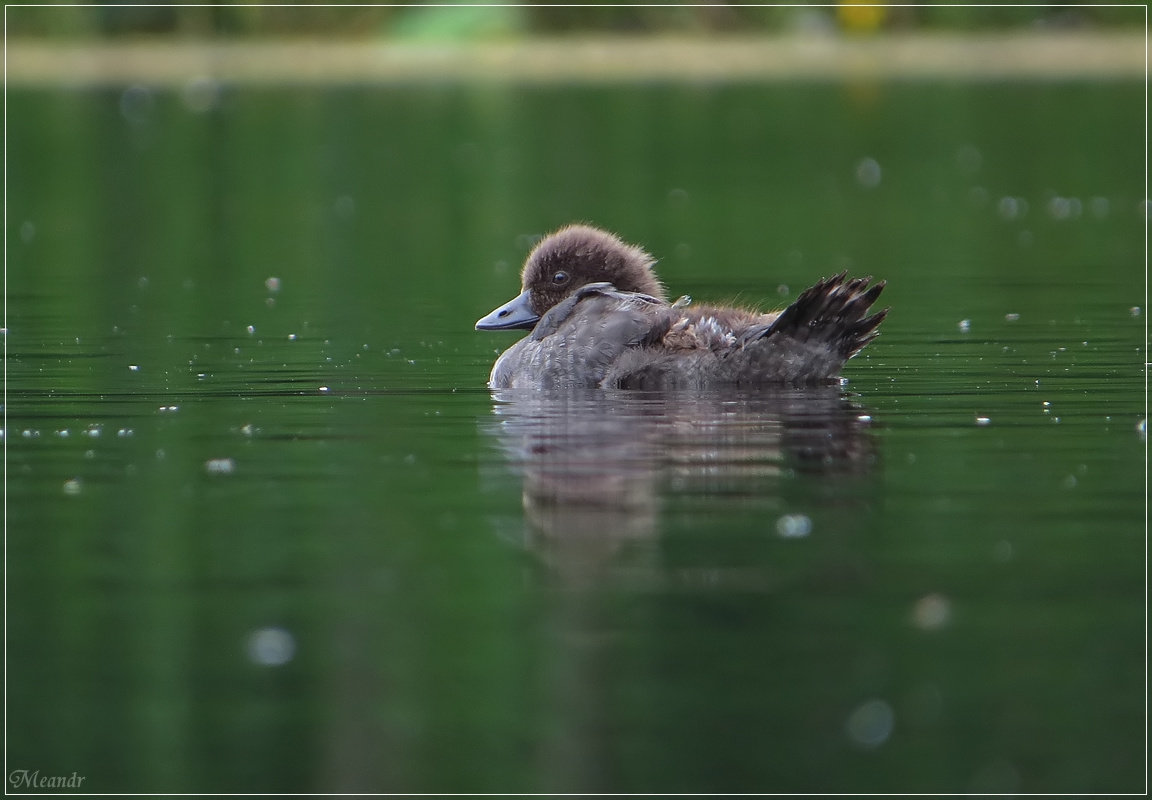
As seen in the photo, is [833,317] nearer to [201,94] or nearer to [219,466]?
[219,466]

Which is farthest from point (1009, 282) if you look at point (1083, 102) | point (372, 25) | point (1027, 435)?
point (372, 25)

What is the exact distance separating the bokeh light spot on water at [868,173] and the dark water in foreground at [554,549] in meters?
9.64

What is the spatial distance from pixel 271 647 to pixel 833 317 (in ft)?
14.8

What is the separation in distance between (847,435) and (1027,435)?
2.58 feet

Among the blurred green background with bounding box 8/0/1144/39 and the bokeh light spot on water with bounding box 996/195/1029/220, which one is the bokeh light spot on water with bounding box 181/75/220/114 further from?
the bokeh light spot on water with bounding box 996/195/1029/220

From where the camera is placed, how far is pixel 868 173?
92.6 ft

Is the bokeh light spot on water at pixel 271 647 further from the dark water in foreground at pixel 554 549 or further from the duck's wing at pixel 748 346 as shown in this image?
the duck's wing at pixel 748 346

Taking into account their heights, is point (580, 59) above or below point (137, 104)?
above

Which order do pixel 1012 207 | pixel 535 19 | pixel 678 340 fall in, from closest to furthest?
1. pixel 678 340
2. pixel 1012 207
3. pixel 535 19

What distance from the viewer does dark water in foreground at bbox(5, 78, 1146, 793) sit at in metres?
5.49

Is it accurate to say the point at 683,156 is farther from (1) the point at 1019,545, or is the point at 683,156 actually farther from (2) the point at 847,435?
(1) the point at 1019,545

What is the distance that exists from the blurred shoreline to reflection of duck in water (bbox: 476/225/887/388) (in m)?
37.3

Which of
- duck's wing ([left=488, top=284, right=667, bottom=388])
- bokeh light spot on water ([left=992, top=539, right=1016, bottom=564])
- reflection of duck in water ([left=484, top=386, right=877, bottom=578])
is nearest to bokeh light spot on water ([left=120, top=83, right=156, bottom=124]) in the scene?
duck's wing ([left=488, top=284, right=667, bottom=388])

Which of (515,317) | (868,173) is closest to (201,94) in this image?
(868,173)
